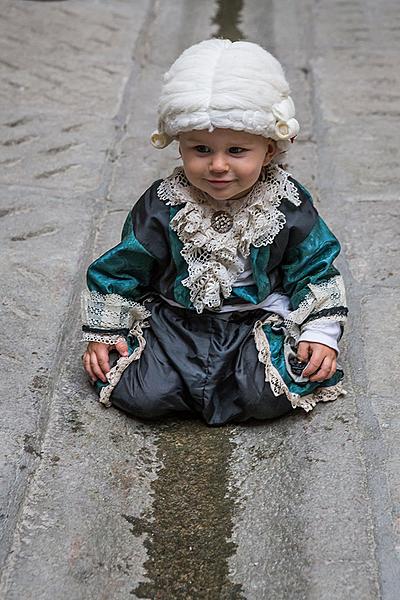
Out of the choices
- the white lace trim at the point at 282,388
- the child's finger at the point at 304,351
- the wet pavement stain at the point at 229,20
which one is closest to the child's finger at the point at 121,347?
the white lace trim at the point at 282,388

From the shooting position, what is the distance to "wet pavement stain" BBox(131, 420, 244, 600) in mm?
1817

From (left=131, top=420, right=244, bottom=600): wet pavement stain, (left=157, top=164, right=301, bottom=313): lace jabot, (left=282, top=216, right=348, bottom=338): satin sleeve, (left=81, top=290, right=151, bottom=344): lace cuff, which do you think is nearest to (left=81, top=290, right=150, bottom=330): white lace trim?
(left=81, top=290, right=151, bottom=344): lace cuff

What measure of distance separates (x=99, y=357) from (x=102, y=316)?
0.31 feet

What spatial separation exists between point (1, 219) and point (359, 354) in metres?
1.21

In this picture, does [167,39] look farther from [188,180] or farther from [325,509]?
[325,509]

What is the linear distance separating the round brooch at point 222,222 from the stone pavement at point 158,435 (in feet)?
1.49

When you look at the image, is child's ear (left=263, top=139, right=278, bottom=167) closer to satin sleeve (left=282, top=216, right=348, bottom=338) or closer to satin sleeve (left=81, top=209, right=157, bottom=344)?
satin sleeve (left=282, top=216, right=348, bottom=338)

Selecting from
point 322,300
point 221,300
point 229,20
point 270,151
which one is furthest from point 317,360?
point 229,20

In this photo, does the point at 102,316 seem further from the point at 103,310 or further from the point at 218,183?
the point at 218,183

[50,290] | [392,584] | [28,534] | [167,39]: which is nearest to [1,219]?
[50,290]

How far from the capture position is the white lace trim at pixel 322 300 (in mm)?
2211

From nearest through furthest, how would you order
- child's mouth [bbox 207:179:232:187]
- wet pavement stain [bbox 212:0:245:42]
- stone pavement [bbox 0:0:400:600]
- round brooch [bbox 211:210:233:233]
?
stone pavement [bbox 0:0:400:600] → child's mouth [bbox 207:179:232:187] → round brooch [bbox 211:210:233:233] → wet pavement stain [bbox 212:0:245:42]

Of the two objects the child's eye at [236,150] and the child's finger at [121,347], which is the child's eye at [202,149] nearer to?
the child's eye at [236,150]

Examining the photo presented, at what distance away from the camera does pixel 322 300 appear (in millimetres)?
2209
